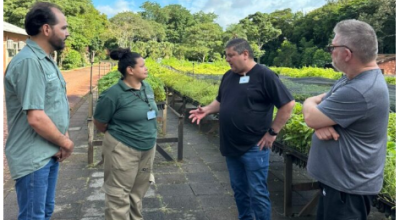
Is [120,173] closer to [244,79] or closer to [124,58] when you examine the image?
[124,58]

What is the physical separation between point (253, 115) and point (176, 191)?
198 cm

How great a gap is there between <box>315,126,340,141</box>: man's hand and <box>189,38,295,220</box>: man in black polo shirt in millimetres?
876

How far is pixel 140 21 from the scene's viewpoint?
53.5m

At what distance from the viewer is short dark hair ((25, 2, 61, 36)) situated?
2.23 meters

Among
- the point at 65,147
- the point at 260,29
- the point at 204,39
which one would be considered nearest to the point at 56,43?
the point at 65,147

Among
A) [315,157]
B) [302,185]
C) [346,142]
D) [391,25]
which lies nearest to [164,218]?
[302,185]

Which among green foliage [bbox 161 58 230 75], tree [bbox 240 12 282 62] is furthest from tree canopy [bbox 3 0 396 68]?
green foliage [bbox 161 58 230 75]

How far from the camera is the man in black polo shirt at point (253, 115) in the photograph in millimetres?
2938

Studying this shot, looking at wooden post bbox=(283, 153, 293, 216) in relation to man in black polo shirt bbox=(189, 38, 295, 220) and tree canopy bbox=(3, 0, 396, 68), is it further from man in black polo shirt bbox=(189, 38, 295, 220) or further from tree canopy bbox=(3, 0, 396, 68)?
tree canopy bbox=(3, 0, 396, 68)

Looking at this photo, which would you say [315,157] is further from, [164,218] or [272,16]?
[272,16]

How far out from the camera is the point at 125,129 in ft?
9.59

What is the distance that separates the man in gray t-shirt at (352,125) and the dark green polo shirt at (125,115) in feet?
4.50

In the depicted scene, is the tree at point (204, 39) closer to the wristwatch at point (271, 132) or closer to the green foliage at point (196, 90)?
the green foliage at point (196, 90)

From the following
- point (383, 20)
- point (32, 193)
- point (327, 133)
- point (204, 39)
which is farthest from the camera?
point (204, 39)
